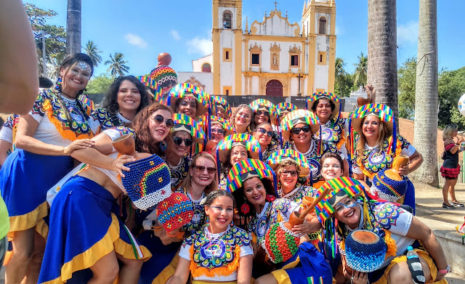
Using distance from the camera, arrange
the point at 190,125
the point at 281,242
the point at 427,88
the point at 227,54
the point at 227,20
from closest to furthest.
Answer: the point at 281,242 < the point at 190,125 < the point at 427,88 < the point at 227,54 < the point at 227,20

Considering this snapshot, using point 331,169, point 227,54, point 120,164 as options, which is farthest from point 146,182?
point 227,54

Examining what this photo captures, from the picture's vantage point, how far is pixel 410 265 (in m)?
2.58

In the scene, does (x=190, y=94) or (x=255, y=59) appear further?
(x=255, y=59)

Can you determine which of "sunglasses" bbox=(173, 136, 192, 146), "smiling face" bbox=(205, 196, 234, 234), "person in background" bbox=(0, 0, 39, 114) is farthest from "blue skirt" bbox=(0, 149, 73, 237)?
"person in background" bbox=(0, 0, 39, 114)

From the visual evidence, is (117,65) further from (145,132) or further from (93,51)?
(145,132)

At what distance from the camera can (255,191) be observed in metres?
3.01

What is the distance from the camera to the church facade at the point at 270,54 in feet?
130

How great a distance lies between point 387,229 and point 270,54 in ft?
135

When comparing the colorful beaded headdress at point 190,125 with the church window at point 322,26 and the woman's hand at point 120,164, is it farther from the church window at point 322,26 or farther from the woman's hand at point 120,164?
the church window at point 322,26

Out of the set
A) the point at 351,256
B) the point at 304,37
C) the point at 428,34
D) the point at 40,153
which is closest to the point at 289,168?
the point at 351,256

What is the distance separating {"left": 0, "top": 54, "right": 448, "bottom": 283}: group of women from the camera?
237 cm

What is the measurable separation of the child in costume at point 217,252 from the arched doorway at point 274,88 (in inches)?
1575

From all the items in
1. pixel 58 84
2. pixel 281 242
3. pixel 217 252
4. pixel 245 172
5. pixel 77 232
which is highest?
pixel 58 84

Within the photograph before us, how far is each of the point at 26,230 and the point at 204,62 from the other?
176 ft
